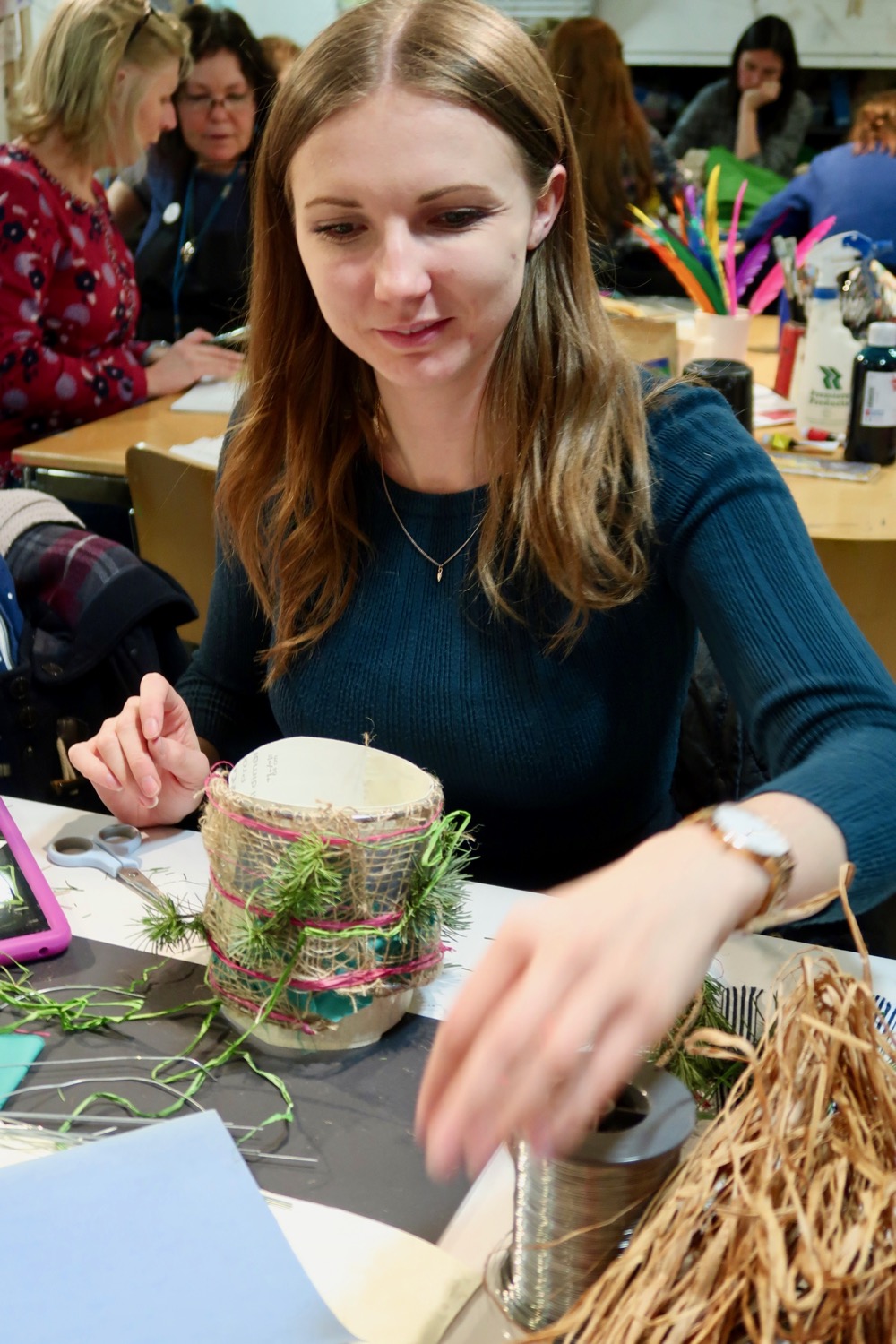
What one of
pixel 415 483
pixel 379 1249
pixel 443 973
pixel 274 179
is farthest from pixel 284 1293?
pixel 274 179

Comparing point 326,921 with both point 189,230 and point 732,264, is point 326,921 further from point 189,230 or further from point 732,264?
point 189,230

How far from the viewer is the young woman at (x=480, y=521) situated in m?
0.98

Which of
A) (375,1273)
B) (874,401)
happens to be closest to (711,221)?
(874,401)

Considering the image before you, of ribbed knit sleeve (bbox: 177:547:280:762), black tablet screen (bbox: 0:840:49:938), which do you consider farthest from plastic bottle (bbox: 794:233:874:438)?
black tablet screen (bbox: 0:840:49:938)

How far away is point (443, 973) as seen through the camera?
853mm

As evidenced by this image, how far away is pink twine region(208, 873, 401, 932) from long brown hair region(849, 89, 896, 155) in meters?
3.24

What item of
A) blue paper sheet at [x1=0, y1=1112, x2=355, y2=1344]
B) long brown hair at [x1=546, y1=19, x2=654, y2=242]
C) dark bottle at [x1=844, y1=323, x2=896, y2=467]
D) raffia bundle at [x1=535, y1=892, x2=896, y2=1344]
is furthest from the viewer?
long brown hair at [x1=546, y1=19, x2=654, y2=242]

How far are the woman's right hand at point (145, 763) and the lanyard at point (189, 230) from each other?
237cm

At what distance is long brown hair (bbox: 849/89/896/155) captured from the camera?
338 centimetres

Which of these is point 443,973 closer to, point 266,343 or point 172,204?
point 266,343

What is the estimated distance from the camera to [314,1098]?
28.9 inches

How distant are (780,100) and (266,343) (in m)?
4.54

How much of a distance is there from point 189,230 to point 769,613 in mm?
2565

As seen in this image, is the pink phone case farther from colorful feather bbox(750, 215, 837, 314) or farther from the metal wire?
colorful feather bbox(750, 215, 837, 314)
